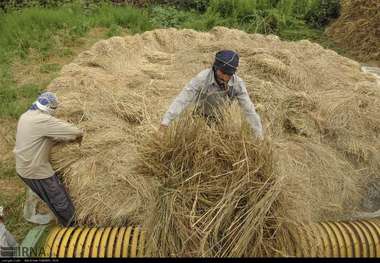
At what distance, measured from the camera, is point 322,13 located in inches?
354

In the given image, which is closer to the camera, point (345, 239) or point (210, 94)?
point (345, 239)

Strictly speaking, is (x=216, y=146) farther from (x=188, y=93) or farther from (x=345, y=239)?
(x=345, y=239)

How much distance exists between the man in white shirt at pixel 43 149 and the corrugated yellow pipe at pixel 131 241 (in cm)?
61

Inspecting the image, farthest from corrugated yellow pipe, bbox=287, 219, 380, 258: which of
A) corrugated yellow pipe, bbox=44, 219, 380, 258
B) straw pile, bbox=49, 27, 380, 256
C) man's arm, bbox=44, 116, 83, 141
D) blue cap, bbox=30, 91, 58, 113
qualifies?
blue cap, bbox=30, 91, 58, 113

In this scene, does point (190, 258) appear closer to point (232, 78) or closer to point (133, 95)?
point (232, 78)

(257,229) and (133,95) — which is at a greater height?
(257,229)

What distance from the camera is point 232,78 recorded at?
336 cm

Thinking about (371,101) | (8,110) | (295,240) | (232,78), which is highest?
(232,78)

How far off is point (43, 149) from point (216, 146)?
1.67 m

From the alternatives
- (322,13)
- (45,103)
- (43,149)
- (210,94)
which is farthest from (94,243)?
(322,13)

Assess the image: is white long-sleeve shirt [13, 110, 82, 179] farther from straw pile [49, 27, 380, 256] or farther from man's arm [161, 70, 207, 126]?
man's arm [161, 70, 207, 126]

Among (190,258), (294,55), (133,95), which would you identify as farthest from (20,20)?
(190,258)

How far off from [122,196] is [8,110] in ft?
9.06

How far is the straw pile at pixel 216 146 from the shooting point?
2.55 meters
